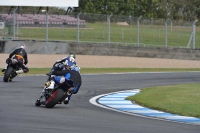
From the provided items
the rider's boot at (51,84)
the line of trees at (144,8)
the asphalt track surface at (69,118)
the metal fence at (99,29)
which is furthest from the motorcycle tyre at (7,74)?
the line of trees at (144,8)

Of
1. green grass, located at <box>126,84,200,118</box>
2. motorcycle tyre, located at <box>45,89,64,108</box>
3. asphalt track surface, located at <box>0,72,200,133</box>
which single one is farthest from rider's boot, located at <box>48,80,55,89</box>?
green grass, located at <box>126,84,200,118</box>

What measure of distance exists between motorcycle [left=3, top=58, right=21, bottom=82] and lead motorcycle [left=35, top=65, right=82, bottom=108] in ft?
25.5

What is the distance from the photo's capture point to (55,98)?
600 inches

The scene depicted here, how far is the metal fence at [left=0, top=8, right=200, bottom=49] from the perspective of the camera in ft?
124

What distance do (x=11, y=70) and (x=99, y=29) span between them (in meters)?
16.4

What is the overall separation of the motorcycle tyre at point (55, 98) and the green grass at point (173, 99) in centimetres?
239

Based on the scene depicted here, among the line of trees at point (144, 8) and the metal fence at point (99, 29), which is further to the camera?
the line of trees at point (144, 8)

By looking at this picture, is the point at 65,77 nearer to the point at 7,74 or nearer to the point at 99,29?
the point at 7,74

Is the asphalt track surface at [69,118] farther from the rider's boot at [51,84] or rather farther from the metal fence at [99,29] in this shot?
the metal fence at [99,29]

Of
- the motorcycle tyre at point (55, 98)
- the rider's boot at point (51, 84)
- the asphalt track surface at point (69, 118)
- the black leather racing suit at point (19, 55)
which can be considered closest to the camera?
the asphalt track surface at point (69, 118)

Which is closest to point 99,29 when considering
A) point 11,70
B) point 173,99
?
point 11,70

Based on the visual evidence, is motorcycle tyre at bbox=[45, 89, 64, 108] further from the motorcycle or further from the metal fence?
the metal fence

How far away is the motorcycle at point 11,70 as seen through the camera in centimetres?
2343

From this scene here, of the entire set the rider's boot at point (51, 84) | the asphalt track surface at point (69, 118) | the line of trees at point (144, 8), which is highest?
the line of trees at point (144, 8)
